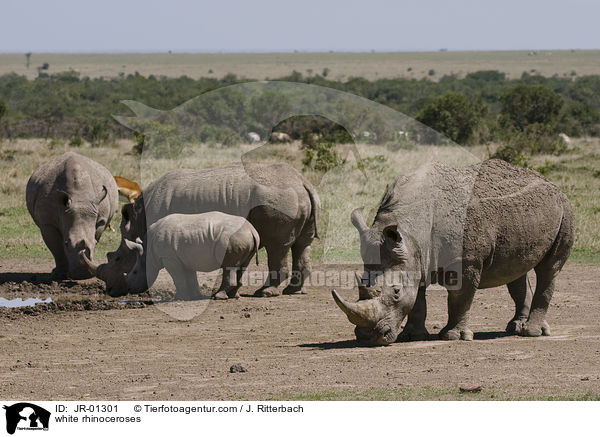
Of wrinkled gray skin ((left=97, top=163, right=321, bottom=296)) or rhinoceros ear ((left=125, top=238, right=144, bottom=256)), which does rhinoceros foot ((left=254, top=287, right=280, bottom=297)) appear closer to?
wrinkled gray skin ((left=97, top=163, right=321, bottom=296))

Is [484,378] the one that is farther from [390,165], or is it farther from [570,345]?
[390,165]

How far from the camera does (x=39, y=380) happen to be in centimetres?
874

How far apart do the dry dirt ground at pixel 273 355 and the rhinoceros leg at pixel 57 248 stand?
1.68 m

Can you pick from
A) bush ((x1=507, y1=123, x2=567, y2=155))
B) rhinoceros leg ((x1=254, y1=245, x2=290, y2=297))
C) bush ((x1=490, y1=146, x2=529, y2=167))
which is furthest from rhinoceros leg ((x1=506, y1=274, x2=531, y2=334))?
bush ((x1=507, y1=123, x2=567, y2=155))

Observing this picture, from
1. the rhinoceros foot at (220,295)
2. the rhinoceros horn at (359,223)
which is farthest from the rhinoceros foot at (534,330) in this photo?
the rhinoceros foot at (220,295)

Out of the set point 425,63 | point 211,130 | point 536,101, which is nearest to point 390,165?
point 211,130

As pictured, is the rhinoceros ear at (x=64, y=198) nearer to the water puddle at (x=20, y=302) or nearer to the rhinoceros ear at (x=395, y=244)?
the water puddle at (x=20, y=302)

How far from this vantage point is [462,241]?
988 cm

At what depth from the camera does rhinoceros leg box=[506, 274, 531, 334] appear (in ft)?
36.1

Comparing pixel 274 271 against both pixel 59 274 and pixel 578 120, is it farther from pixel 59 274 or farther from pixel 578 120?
pixel 578 120

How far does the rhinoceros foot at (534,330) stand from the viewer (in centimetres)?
1077

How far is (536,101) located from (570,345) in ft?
142

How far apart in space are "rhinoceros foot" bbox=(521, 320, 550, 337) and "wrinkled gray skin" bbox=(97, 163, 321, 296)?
4.14 metres
